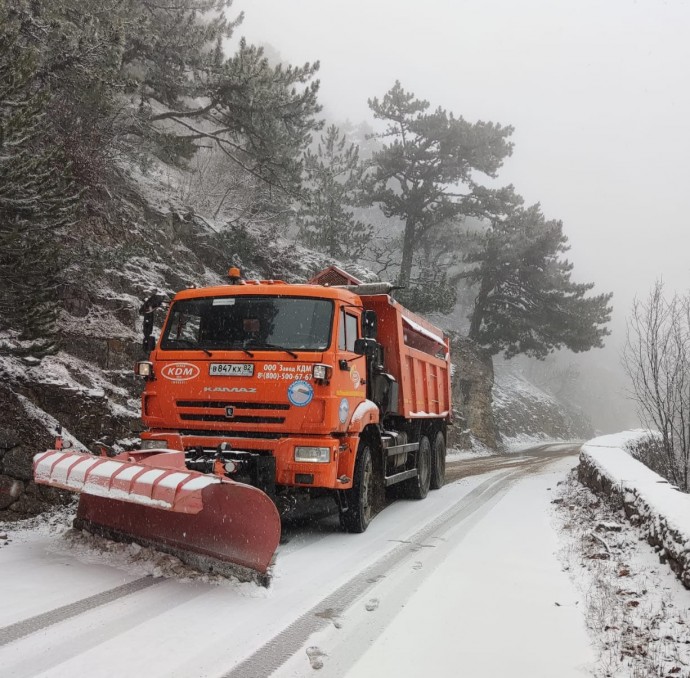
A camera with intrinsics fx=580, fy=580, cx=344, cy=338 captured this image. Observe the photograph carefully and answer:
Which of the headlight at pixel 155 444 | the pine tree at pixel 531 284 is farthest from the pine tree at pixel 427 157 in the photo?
the headlight at pixel 155 444

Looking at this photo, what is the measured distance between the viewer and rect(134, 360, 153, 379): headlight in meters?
6.43

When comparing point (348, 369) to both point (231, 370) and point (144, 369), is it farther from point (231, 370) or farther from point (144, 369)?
point (144, 369)

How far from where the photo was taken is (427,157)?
28.8m

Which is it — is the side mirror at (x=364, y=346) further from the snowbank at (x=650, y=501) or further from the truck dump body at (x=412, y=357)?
the snowbank at (x=650, y=501)

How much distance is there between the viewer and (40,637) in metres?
3.55

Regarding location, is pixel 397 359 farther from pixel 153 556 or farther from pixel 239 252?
pixel 239 252

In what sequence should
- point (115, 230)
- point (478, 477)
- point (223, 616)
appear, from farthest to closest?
point (478, 477)
point (115, 230)
point (223, 616)

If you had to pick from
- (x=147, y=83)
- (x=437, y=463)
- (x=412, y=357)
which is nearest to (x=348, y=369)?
(x=412, y=357)

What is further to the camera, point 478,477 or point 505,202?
point 505,202

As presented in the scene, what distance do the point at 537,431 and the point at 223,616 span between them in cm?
4407

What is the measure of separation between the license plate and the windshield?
230 mm

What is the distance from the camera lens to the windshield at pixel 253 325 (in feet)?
20.8

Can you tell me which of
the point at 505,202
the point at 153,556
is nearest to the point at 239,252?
the point at 153,556

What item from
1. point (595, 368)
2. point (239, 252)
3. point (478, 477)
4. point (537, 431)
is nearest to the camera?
point (478, 477)
